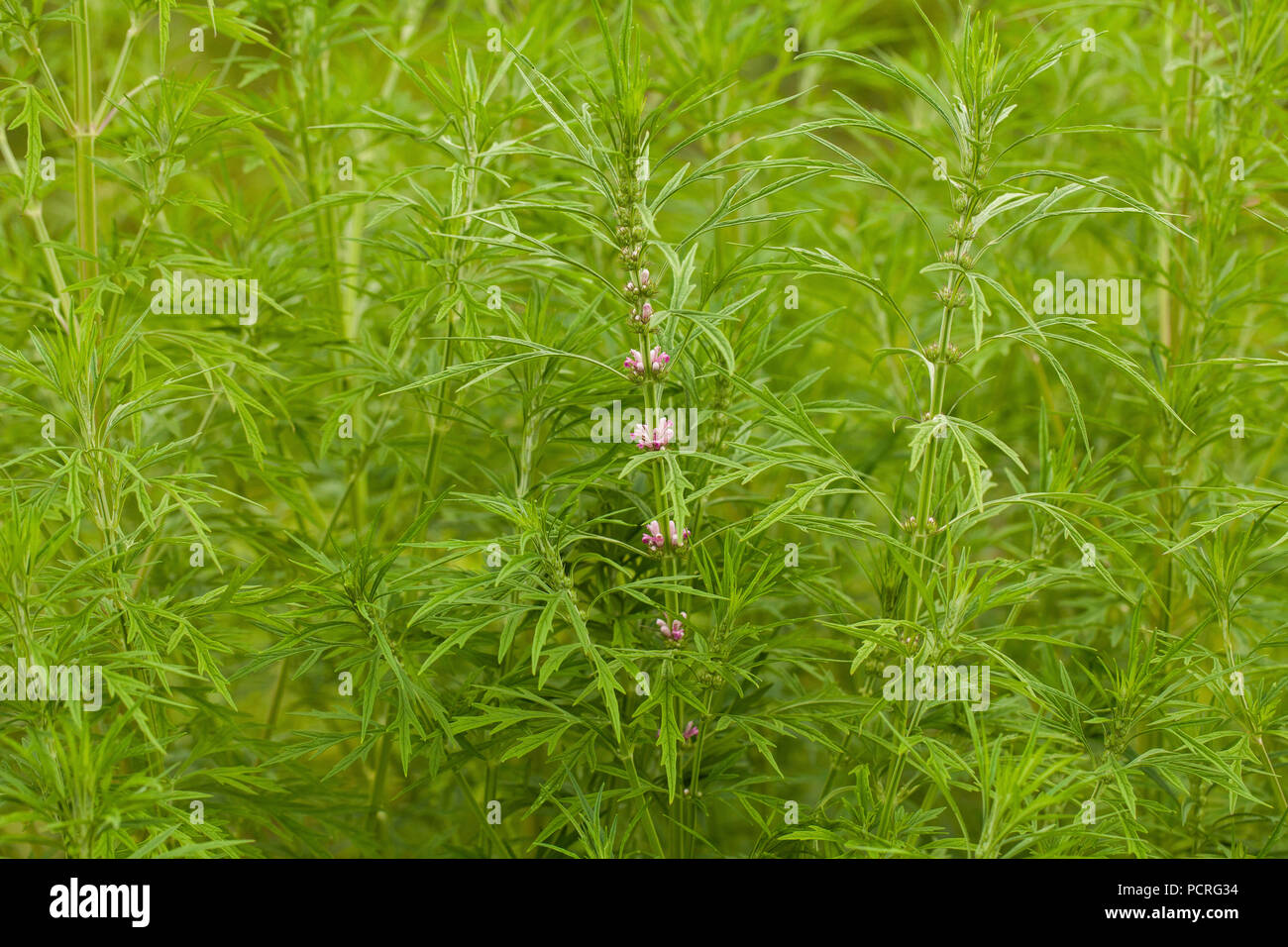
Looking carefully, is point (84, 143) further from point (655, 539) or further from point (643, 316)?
point (655, 539)

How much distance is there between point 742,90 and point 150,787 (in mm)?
1493

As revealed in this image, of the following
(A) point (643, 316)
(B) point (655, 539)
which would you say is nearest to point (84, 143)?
(A) point (643, 316)

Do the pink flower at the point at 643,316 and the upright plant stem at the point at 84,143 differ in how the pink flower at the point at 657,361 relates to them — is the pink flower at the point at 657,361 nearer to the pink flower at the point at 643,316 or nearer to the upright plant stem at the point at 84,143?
the pink flower at the point at 643,316

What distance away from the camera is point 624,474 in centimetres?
115

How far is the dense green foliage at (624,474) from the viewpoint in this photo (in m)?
1.22

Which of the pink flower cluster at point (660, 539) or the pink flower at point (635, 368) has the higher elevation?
the pink flower at point (635, 368)

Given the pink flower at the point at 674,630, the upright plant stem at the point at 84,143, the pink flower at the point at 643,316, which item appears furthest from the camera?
the upright plant stem at the point at 84,143

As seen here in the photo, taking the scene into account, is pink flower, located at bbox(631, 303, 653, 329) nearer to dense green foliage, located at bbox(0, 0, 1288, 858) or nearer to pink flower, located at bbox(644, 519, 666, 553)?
dense green foliage, located at bbox(0, 0, 1288, 858)

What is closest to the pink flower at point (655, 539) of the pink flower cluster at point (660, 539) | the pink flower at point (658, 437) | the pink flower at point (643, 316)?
the pink flower cluster at point (660, 539)

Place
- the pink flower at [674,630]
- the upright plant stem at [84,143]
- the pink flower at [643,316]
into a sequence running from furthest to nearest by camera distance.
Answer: the upright plant stem at [84,143], the pink flower at [674,630], the pink flower at [643,316]

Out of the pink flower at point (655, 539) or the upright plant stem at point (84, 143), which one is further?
the upright plant stem at point (84, 143)

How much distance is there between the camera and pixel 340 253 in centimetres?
205
